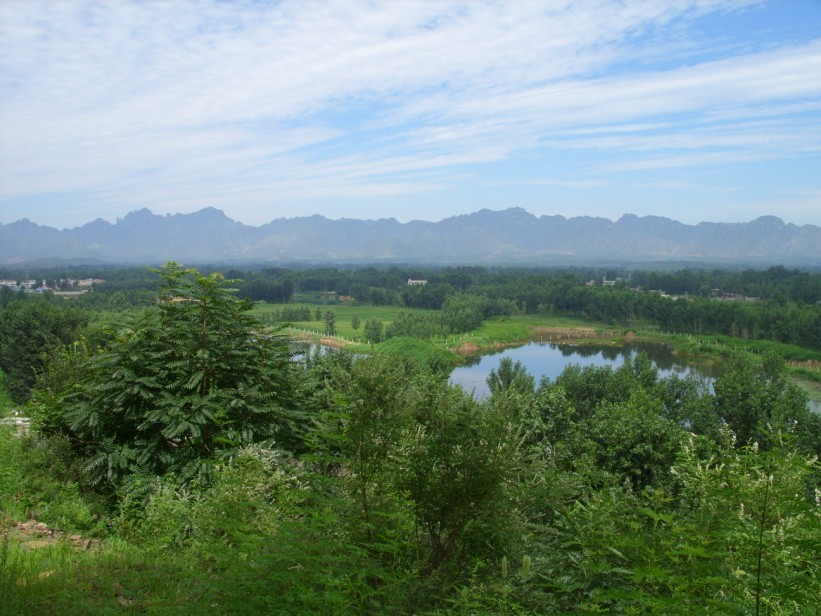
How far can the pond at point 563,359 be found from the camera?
48.9m

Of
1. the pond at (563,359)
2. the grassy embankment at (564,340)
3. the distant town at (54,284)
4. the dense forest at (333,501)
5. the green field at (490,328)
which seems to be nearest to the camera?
the dense forest at (333,501)

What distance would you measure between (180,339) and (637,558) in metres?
7.54

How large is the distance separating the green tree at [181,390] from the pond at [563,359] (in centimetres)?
3372

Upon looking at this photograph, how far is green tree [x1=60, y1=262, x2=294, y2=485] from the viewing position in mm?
8766

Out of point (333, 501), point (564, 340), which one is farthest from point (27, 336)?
point (564, 340)

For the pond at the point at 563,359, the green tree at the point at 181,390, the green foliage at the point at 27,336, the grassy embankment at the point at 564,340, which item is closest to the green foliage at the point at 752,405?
the pond at the point at 563,359

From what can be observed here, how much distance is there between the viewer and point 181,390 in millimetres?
9094

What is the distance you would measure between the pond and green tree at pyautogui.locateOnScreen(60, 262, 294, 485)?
3372 cm

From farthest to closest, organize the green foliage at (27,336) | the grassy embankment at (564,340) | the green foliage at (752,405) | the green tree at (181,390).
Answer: the grassy embankment at (564,340)
the green foliage at (27,336)
the green foliage at (752,405)
the green tree at (181,390)

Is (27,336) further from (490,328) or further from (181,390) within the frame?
(490,328)

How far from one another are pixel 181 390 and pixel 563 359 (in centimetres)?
5235

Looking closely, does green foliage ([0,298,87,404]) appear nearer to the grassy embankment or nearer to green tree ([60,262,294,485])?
green tree ([60,262,294,485])

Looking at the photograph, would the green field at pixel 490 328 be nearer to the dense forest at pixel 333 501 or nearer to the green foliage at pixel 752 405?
the green foliage at pixel 752 405

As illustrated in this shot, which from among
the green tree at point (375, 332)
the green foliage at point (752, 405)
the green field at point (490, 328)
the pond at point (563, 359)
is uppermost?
the green foliage at point (752, 405)
